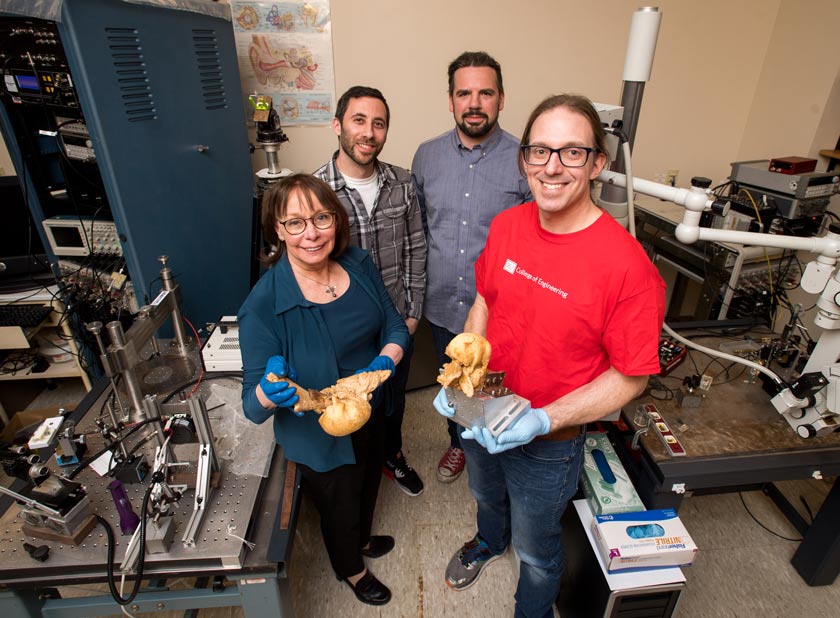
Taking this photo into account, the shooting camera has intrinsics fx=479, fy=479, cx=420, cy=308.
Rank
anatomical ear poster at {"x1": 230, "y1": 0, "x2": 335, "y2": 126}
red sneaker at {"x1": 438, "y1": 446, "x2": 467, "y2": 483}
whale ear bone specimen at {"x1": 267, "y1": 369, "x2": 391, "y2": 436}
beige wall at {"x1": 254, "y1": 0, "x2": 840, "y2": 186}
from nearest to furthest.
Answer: whale ear bone specimen at {"x1": 267, "y1": 369, "x2": 391, "y2": 436}
red sneaker at {"x1": 438, "y1": 446, "x2": 467, "y2": 483}
anatomical ear poster at {"x1": 230, "y1": 0, "x2": 335, "y2": 126}
beige wall at {"x1": 254, "y1": 0, "x2": 840, "y2": 186}

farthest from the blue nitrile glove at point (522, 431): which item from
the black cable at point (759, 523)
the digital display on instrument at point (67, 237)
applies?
the digital display on instrument at point (67, 237)

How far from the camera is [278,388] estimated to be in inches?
47.4

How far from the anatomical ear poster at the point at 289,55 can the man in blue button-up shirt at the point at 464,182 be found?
109cm

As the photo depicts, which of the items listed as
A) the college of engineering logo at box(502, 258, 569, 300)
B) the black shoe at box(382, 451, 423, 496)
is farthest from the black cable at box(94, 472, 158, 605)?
the black shoe at box(382, 451, 423, 496)

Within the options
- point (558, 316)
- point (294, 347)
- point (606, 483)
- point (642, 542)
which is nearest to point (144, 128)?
point (294, 347)

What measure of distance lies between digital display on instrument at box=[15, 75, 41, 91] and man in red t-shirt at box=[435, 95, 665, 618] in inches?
75.0

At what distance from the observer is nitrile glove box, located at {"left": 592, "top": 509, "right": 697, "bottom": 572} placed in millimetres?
1413

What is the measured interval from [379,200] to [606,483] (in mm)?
1305

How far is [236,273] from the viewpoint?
2471 millimetres

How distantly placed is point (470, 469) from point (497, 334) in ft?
1.87

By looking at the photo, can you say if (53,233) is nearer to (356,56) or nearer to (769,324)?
(356,56)

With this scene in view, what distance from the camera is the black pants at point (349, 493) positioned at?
60.9 inches

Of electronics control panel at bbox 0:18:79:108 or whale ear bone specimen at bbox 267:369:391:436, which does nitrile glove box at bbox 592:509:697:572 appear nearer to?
whale ear bone specimen at bbox 267:369:391:436

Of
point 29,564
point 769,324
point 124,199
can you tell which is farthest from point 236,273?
point 769,324
